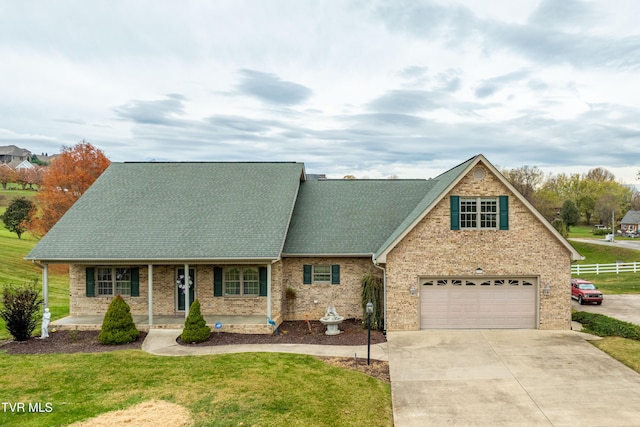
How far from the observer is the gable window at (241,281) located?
1752 cm

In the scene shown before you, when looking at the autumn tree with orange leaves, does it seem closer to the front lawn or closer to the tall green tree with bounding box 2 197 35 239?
the front lawn

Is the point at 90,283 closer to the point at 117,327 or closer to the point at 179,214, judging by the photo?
the point at 117,327

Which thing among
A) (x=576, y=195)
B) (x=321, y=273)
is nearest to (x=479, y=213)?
(x=321, y=273)

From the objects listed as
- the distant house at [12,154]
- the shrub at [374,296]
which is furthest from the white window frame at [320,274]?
the distant house at [12,154]

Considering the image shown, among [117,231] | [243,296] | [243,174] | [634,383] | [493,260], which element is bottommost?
[634,383]

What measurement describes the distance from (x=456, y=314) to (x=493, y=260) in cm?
265

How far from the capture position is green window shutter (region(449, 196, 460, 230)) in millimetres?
15953

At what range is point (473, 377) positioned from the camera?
450 inches

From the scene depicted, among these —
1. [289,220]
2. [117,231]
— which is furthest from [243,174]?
[117,231]

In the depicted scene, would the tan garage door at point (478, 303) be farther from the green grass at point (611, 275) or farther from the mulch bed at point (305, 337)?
the green grass at point (611, 275)

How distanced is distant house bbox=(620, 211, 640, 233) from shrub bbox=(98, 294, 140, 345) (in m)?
88.1

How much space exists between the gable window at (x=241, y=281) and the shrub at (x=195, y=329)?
2.77 metres

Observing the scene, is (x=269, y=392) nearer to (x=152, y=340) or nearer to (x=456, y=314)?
(x=152, y=340)

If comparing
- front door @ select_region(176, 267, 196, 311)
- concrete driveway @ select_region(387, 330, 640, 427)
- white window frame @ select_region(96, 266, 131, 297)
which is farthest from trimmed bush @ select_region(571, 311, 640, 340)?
white window frame @ select_region(96, 266, 131, 297)
